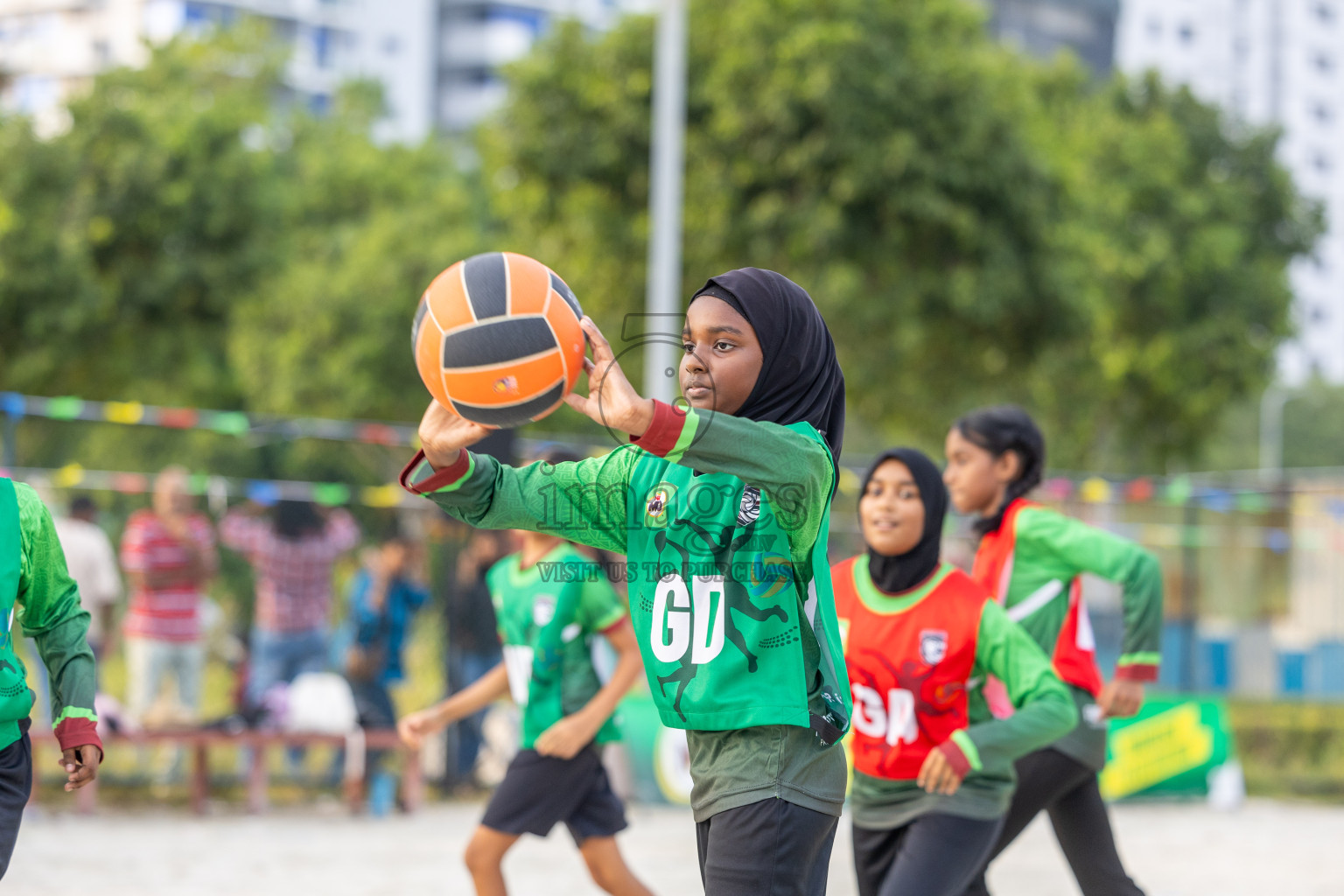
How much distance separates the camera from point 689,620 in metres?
3.42

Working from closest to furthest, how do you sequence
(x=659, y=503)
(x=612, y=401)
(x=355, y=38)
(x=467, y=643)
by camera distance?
(x=612, y=401) → (x=659, y=503) → (x=467, y=643) → (x=355, y=38)

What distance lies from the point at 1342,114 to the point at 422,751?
332 feet

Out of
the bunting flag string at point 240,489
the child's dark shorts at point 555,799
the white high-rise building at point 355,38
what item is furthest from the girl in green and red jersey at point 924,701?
the white high-rise building at point 355,38

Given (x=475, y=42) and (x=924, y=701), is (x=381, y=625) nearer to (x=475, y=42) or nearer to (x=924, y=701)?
(x=924, y=701)

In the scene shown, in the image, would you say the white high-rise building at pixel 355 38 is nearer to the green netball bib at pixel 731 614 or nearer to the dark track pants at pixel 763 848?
the green netball bib at pixel 731 614

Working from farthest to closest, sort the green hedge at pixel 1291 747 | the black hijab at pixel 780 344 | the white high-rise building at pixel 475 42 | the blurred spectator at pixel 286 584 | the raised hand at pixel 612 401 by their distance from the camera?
the white high-rise building at pixel 475 42 → the green hedge at pixel 1291 747 → the blurred spectator at pixel 286 584 → the black hijab at pixel 780 344 → the raised hand at pixel 612 401

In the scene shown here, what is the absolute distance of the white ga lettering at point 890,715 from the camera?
15.6ft

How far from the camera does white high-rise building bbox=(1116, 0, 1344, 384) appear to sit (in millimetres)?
97562

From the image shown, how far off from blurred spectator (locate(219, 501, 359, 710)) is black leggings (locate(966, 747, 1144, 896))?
23.1 ft

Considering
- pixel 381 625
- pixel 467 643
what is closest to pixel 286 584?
pixel 381 625

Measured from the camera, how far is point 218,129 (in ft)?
70.1

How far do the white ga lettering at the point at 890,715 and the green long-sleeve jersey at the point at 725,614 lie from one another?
1255 mm

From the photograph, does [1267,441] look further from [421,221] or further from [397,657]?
[397,657]

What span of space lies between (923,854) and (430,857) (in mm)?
5166
